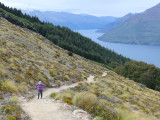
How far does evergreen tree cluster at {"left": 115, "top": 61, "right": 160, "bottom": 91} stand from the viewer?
6675 cm

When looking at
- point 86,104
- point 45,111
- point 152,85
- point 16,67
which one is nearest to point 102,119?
point 86,104

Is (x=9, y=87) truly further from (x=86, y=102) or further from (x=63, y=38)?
(x=63, y=38)

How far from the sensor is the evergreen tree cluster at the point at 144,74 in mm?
66750

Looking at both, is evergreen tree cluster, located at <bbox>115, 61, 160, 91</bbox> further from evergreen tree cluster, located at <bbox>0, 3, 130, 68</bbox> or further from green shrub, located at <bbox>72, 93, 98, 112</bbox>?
green shrub, located at <bbox>72, 93, 98, 112</bbox>

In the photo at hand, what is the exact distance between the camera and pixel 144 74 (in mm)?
68125

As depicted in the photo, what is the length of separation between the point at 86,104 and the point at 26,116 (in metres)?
4.02

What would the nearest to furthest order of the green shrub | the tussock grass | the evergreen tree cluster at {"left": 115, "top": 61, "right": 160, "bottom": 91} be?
1. the green shrub
2. the tussock grass
3. the evergreen tree cluster at {"left": 115, "top": 61, "right": 160, "bottom": 91}

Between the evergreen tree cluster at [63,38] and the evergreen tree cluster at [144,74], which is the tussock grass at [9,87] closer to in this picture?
the evergreen tree cluster at [144,74]

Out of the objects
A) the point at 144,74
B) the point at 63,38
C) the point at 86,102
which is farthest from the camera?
the point at 63,38

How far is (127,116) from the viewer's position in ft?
32.3

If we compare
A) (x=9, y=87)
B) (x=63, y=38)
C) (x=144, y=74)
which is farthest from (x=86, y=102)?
(x=63, y=38)

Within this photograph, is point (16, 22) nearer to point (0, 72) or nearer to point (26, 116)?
point (0, 72)

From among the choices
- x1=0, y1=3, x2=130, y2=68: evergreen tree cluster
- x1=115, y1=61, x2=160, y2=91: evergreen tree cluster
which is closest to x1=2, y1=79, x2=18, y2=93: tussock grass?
x1=115, y1=61, x2=160, y2=91: evergreen tree cluster

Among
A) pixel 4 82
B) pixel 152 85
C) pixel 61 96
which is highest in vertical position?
pixel 4 82
